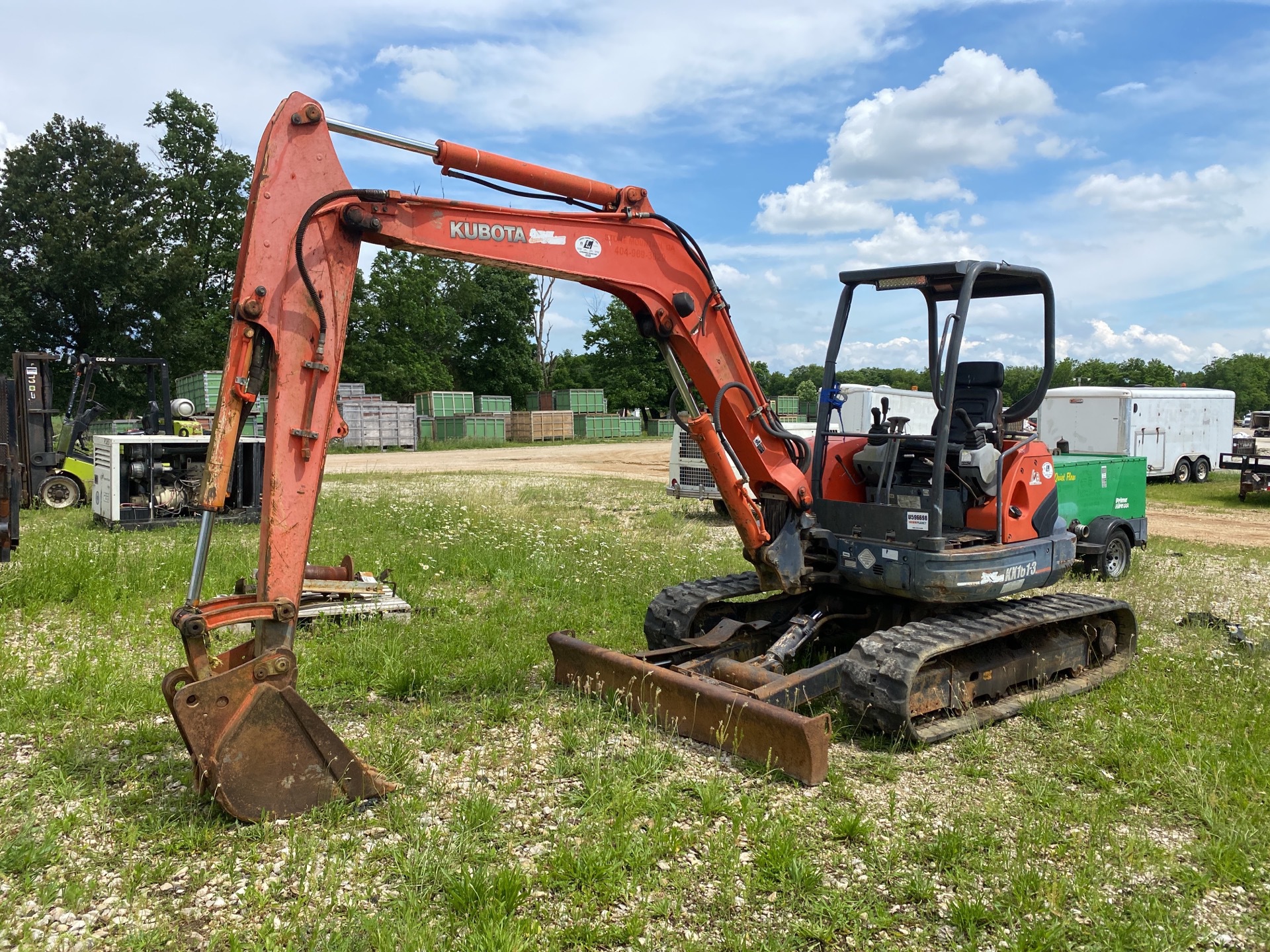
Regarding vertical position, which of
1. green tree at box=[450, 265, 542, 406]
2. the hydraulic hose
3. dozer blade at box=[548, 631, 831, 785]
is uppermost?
green tree at box=[450, 265, 542, 406]

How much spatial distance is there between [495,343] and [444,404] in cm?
1354

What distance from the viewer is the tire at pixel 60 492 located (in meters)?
16.4

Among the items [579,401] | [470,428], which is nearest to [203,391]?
[470,428]

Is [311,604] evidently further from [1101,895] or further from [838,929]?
[1101,895]

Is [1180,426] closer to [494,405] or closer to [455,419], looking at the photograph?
[455,419]

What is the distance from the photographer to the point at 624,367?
58375 mm

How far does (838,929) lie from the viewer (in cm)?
370

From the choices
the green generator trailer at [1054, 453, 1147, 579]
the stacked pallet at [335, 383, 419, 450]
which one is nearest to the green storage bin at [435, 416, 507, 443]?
the stacked pallet at [335, 383, 419, 450]

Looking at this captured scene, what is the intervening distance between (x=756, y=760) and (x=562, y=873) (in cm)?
161

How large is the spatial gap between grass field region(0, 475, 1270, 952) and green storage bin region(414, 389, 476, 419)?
121 feet

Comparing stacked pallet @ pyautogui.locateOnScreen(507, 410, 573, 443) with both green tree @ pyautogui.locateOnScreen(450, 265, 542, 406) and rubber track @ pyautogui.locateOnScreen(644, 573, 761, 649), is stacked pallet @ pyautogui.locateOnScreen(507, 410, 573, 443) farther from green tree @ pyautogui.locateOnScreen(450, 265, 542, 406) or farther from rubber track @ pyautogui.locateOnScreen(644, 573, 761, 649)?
rubber track @ pyautogui.locateOnScreen(644, 573, 761, 649)

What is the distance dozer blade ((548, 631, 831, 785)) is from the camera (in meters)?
4.96

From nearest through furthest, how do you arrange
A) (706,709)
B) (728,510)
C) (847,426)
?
(706,709)
(728,510)
(847,426)

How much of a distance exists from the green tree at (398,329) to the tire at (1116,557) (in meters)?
41.2
